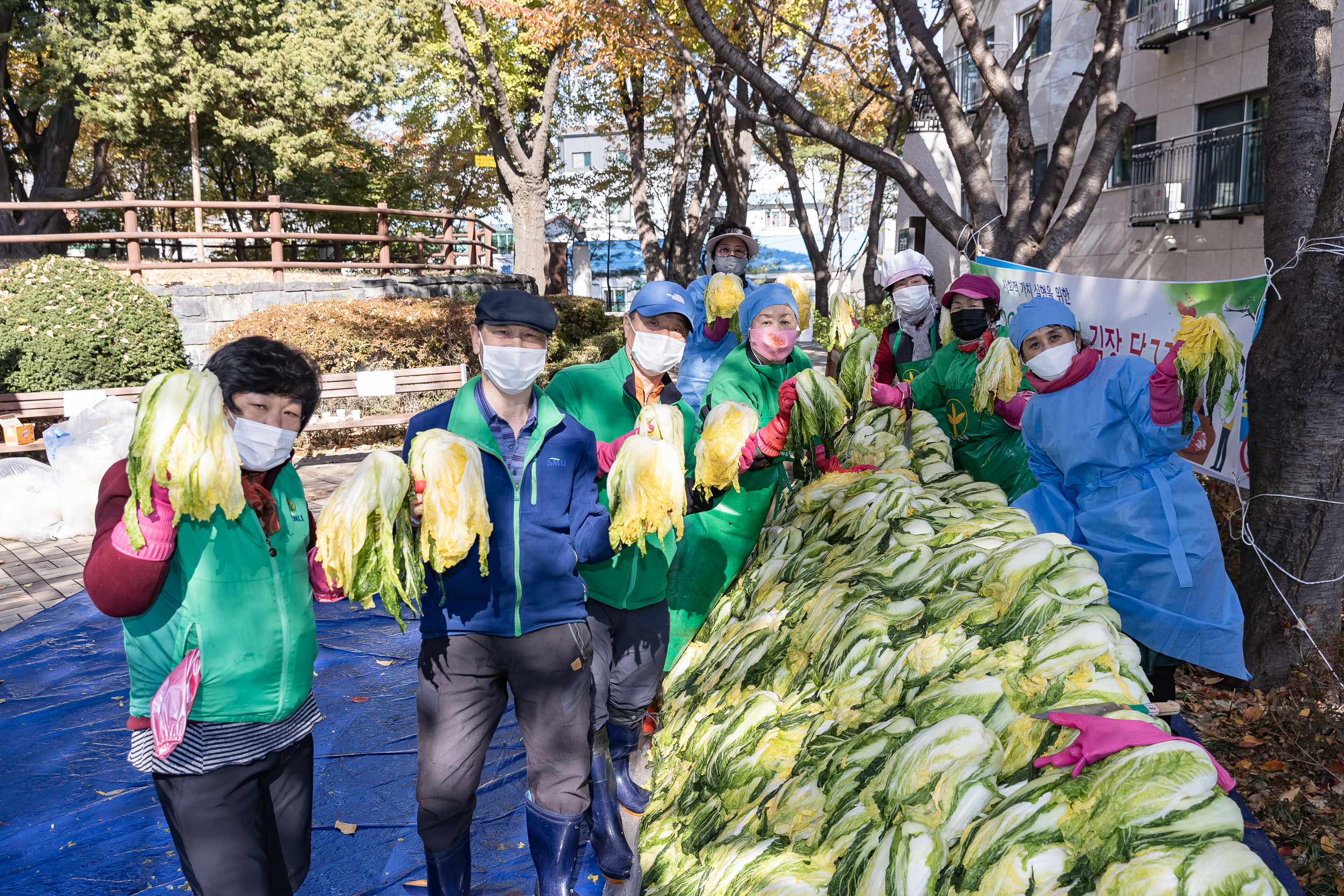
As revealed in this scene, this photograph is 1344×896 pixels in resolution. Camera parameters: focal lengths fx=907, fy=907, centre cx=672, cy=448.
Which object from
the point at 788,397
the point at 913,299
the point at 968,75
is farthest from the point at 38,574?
the point at 968,75

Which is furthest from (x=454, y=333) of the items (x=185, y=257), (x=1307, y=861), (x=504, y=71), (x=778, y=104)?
(x=185, y=257)

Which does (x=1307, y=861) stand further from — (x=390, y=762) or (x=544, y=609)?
(x=390, y=762)

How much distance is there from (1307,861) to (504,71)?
759 inches

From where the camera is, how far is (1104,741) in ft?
5.87

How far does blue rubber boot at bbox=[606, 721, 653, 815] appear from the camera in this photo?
11.4ft

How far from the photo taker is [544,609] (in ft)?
9.05

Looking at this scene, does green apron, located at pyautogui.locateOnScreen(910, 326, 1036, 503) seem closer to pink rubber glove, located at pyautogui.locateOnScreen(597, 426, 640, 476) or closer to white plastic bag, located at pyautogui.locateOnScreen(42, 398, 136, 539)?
pink rubber glove, located at pyautogui.locateOnScreen(597, 426, 640, 476)

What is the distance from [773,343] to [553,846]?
2.04m

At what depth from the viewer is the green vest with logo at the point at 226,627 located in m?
2.16

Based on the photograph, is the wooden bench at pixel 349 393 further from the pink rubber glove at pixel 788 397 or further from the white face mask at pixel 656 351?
the pink rubber glove at pixel 788 397

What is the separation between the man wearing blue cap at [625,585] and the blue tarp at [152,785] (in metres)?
0.27

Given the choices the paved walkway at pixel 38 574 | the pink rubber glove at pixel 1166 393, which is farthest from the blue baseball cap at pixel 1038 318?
the paved walkway at pixel 38 574

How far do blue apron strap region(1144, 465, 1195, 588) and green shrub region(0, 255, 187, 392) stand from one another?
9.70m

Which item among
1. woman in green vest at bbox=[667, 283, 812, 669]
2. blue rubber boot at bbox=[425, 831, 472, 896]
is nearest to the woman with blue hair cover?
woman in green vest at bbox=[667, 283, 812, 669]
